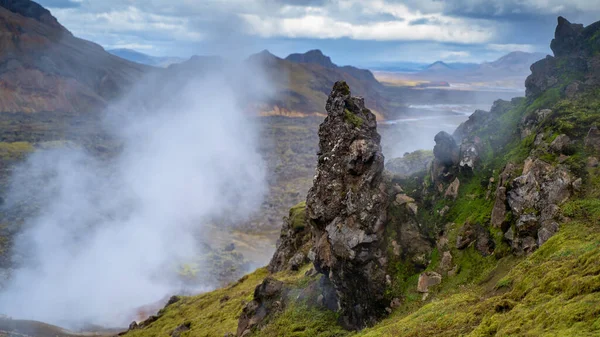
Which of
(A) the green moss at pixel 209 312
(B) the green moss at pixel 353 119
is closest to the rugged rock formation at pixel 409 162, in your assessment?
(B) the green moss at pixel 353 119

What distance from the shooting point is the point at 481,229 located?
3988 centimetres

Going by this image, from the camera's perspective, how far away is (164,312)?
82125mm

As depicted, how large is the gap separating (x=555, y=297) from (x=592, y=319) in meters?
4.29

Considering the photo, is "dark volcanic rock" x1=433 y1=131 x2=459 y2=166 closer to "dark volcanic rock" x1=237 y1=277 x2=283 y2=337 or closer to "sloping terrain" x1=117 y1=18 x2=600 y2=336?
"sloping terrain" x1=117 y1=18 x2=600 y2=336

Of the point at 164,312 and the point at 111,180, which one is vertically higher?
the point at 111,180

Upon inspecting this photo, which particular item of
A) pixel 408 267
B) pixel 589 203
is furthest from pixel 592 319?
pixel 408 267

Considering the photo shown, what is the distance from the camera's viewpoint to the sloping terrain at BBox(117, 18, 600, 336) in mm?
25359

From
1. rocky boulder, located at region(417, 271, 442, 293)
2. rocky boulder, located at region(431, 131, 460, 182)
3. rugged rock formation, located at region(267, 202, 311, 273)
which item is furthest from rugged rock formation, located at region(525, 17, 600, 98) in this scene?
rugged rock formation, located at region(267, 202, 311, 273)

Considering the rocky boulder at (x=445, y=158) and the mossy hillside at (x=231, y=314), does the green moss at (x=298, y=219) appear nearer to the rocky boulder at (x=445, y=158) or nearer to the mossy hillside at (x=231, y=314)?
the mossy hillside at (x=231, y=314)

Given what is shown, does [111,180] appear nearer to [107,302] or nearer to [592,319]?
[107,302]

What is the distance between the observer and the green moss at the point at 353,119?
45.7m

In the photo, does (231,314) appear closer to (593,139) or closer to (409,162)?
(409,162)

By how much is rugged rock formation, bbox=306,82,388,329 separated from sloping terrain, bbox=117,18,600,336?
131mm

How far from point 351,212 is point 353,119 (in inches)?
367
